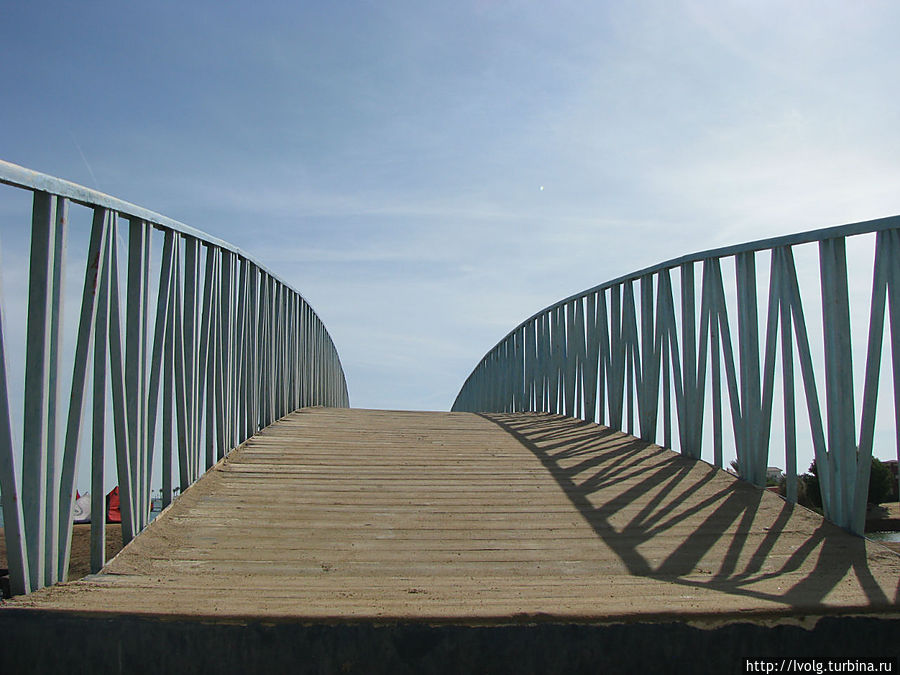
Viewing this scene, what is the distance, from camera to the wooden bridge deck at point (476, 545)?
10.1 ft

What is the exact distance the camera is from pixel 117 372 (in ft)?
13.0

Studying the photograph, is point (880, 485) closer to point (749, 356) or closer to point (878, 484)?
point (878, 484)

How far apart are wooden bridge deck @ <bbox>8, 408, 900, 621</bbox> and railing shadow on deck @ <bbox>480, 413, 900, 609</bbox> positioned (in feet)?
0.05

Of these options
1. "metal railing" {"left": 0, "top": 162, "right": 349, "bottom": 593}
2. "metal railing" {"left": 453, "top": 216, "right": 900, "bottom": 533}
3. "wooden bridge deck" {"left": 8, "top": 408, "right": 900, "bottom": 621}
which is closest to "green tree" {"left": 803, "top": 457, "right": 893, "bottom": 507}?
"metal railing" {"left": 453, "top": 216, "right": 900, "bottom": 533}

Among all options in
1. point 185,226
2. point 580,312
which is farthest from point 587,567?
point 580,312

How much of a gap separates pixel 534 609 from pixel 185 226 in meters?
3.39

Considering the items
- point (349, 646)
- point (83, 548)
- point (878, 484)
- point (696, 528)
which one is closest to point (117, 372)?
point (349, 646)

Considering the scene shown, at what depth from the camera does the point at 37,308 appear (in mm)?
3205

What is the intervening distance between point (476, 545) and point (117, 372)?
200 centimetres

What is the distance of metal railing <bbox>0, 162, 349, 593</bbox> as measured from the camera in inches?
125

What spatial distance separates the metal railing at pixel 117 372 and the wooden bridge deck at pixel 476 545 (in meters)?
0.23

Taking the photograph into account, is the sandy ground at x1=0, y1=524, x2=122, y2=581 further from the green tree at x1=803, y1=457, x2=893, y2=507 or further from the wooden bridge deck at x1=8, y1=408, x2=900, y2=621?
the green tree at x1=803, y1=457, x2=893, y2=507

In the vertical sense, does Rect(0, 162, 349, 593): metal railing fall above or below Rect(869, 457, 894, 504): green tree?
above

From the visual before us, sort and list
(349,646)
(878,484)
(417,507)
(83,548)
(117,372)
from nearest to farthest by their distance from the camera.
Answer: (349,646), (117,372), (417,507), (83,548), (878,484)
